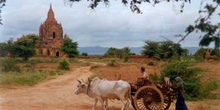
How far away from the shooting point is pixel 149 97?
10.4m

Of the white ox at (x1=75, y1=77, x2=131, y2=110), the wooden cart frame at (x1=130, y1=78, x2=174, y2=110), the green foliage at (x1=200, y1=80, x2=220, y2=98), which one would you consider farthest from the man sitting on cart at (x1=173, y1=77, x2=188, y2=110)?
the green foliage at (x1=200, y1=80, x2=220, y2=98)

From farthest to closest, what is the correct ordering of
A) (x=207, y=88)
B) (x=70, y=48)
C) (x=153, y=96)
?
(x=70, y=48) < (x=207, y=88) < (x=153, y=96)

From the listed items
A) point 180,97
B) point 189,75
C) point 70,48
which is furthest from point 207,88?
point 70,48

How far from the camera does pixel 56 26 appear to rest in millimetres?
66188

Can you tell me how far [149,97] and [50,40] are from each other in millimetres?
54883

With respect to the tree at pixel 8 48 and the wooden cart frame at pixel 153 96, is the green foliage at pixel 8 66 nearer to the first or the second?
the tree at pixel 8 48

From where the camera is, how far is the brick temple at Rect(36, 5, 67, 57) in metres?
64.0

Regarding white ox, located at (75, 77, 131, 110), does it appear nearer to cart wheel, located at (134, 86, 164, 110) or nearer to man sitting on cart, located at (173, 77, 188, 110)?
cart wheel, located at (134, 86, 164, 110)

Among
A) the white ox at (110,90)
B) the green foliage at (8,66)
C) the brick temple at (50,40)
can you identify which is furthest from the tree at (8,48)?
the white ox at (110,90)

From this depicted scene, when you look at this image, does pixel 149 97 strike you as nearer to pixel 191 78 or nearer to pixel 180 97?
pixel 180 97

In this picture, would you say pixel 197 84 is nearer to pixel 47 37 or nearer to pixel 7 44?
pixel 7 44

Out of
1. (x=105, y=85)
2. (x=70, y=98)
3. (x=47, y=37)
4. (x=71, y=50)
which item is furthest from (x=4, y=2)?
(x=47, y=37)

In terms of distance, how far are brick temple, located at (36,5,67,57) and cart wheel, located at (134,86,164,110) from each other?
53.3 metres

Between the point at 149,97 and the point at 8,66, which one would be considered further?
the point at 8,66
